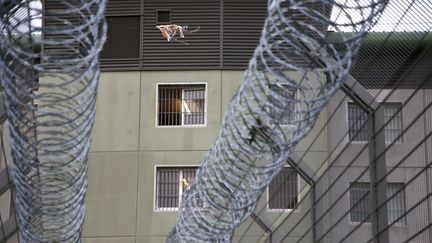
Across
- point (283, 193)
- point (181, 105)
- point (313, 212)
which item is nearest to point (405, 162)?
point (313, 212)

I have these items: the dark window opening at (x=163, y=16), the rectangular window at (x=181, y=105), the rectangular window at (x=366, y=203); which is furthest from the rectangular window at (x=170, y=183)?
the rectangular window at (x=366, y=203)

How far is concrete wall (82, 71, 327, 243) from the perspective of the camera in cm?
2255

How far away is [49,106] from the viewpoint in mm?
6082

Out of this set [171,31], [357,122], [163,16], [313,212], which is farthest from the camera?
[163,16]

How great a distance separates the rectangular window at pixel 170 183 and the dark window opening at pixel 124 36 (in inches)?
127

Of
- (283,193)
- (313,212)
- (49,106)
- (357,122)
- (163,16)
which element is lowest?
(313,212)

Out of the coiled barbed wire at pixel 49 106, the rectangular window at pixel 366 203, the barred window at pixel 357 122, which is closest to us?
the coiled barbed wire at pixel 49 106

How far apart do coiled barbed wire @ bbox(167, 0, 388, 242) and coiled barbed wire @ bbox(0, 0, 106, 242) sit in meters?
1.18

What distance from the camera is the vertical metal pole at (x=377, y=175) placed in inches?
340

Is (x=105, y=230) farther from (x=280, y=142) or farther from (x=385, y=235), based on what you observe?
(x=280, y=142)

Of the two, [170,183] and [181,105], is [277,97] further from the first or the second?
[181,105]

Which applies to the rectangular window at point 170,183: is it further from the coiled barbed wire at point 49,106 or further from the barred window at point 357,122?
the coiled barbed wire at point 49,106

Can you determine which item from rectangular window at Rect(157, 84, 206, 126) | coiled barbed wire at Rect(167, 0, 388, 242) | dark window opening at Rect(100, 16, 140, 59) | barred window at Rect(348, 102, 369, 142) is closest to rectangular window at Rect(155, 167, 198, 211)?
rectangular window at Rect(157, 84, 206, 126)

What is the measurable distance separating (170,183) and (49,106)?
55.4 ft
